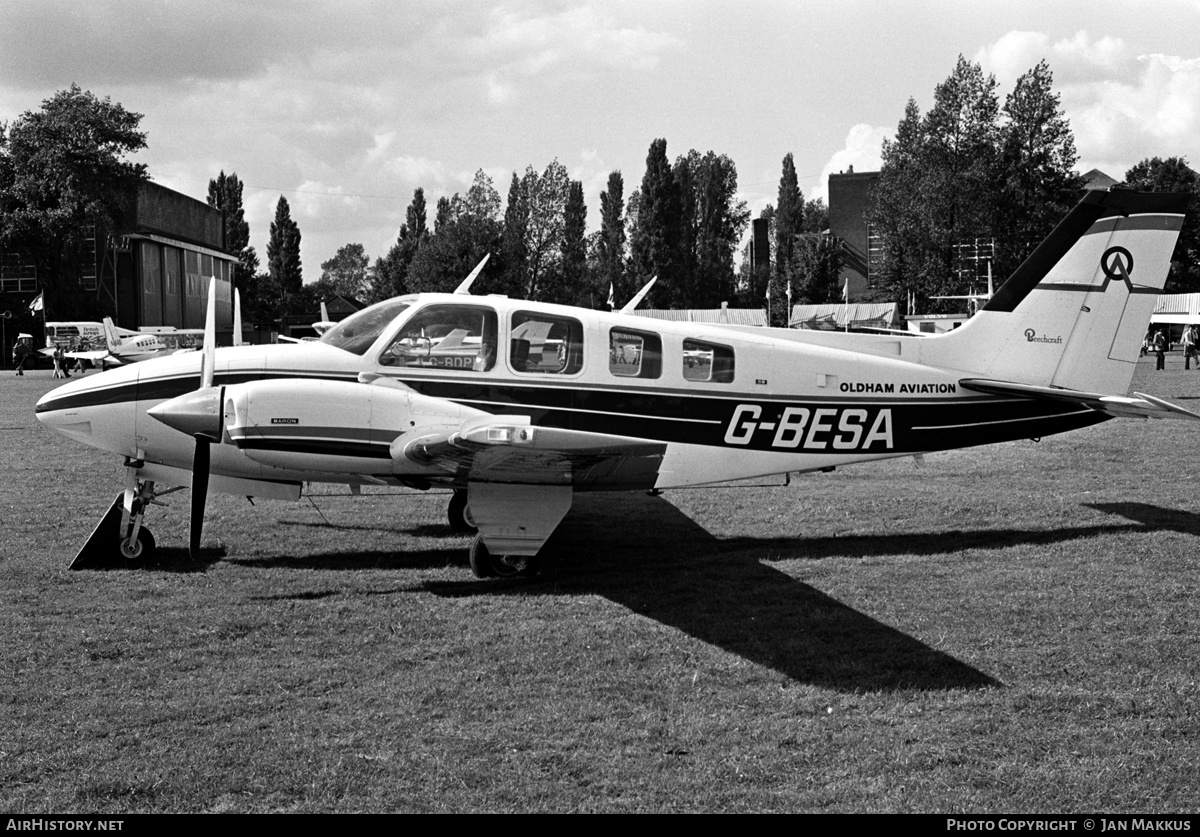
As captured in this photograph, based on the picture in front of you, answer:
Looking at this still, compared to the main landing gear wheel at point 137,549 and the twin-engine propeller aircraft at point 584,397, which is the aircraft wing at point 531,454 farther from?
the main landing gear wheel at point 137,549

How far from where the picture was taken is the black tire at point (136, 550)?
916 centimetres

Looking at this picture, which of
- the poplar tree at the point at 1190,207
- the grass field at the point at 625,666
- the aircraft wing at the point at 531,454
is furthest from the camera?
the poplar tree at the point at 1190,207

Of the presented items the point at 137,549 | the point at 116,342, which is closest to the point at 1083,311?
the point at 137,549

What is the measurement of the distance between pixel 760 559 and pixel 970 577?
75.5 inches

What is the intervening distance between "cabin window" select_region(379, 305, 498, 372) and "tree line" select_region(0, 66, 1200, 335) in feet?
161

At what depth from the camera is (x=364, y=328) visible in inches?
366

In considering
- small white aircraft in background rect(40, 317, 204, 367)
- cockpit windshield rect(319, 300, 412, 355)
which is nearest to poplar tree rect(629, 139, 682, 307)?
small white aircraft in background rect(40, 317, 204, 367)

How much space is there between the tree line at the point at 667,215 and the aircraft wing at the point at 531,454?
49.9 m

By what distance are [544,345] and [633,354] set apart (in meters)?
0.85

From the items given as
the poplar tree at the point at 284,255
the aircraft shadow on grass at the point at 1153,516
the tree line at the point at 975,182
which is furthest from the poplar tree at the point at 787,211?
the aircraft shadow on grass at the point at 1153,516

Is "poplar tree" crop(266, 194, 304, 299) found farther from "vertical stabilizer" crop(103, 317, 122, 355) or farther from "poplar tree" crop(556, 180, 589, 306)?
"vertical stabilizer" crop(103, 317, 122, 355)

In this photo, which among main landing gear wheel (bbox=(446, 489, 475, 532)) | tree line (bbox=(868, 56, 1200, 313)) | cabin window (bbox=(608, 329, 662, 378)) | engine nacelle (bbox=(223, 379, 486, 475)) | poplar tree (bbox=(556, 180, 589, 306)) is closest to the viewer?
engine nacelle (bbox=(223, 379, 486, 475))

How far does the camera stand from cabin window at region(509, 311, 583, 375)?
360 inches

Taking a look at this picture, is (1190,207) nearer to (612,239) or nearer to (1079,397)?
(612,239)
